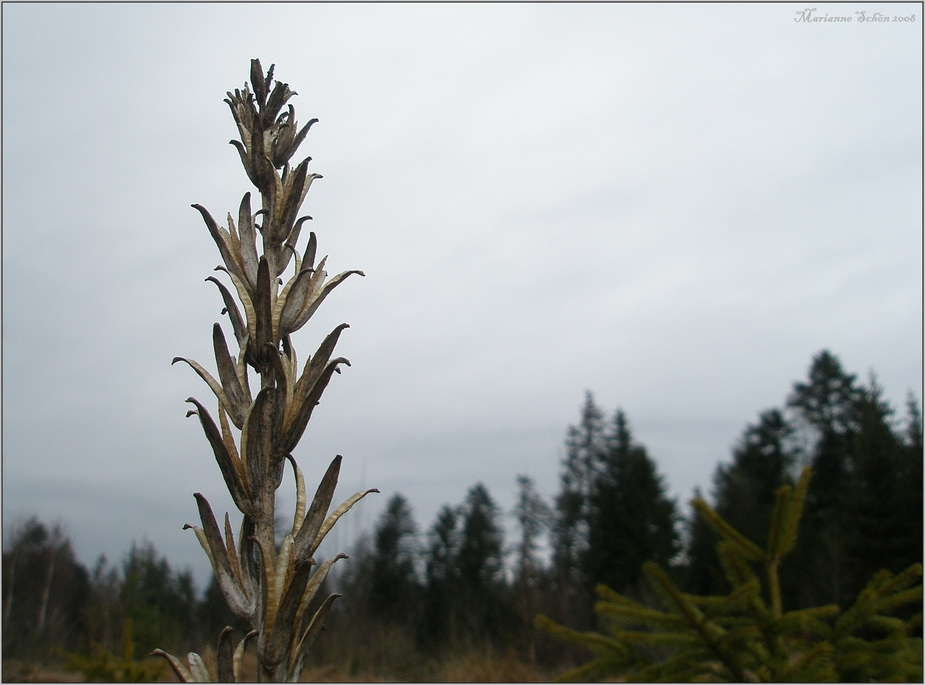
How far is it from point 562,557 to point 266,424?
2592 cm

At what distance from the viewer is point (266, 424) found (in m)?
1.53

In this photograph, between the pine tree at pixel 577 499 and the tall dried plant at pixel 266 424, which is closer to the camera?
the tall dried plant at pixel 266 424

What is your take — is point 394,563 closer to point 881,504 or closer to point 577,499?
point 577,499

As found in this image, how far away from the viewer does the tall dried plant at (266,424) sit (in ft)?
4.75

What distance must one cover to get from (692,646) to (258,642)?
2.98m

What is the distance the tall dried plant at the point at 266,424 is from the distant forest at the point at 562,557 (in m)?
11.3

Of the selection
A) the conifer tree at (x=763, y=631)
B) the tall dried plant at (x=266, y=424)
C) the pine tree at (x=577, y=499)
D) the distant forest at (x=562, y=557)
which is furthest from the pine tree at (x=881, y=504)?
the tall dried plant at (x=266, y=424)

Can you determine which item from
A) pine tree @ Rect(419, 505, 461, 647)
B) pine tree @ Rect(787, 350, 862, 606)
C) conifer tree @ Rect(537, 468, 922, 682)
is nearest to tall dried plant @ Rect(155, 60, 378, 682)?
conifer tree @ Rect(537, 468, 922, 682)

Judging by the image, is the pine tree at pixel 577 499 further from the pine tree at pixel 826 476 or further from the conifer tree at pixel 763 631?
the conifer tree at pixel 763 631

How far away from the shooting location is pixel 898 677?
11.2 feet

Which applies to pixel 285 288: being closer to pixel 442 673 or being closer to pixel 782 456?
pixel 442 673

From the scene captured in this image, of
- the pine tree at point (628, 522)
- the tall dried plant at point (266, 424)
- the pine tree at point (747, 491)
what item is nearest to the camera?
the tall dried plant at point (266, 424)

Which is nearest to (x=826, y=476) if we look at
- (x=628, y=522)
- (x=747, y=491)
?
(x=747, y=491)

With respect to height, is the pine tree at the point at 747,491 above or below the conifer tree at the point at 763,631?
above
